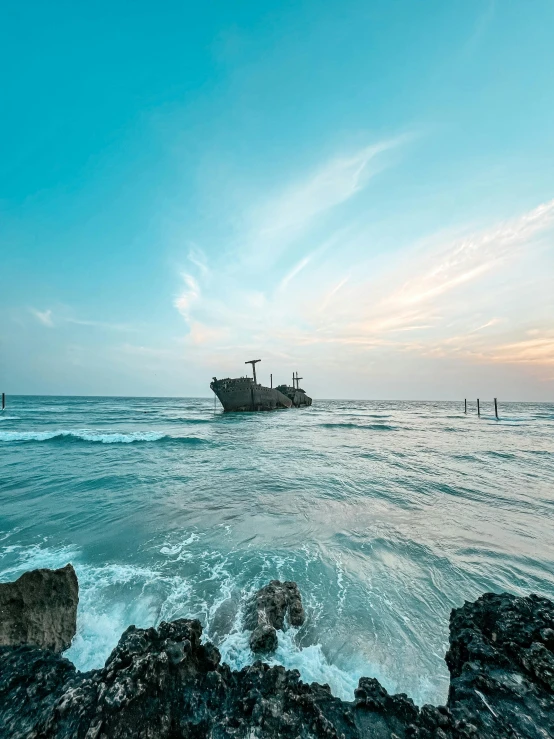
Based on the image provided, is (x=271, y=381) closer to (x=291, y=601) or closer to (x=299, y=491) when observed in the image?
(x=299, y=491)

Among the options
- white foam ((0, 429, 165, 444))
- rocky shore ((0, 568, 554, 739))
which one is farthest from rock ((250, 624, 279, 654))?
white foam ((0, 429, 165, 444))

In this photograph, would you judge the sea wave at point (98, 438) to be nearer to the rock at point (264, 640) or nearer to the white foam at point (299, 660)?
the white foam at point (299, 660)

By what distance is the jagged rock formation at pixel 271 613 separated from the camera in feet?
13.2

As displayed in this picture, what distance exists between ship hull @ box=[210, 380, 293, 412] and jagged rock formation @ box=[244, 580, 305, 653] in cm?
4403

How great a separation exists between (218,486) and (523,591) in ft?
30.7

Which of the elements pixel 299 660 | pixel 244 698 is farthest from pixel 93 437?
pixel 244 698

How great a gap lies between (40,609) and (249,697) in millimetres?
3231

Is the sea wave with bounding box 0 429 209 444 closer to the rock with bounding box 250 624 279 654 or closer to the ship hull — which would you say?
the rock with bounding box 250 624 279 654

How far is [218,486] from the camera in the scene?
11812 millimetres

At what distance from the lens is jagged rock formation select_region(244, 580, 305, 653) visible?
4.02 m

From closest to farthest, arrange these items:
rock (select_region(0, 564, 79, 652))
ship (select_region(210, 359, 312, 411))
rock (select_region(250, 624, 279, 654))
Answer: rock (select_region(0, 564, 79, 652)) → rock (select_region(250, 624, 279, 654)) → ship (select_region(210, 359, 312, 411))

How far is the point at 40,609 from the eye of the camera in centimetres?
391

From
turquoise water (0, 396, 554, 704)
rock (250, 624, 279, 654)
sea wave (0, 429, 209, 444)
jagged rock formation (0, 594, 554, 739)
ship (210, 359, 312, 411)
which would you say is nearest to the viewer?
jagged rock formation (0, 594, 554, 739)

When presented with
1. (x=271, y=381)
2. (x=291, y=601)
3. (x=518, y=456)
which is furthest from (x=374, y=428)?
(x=271, y=381)
